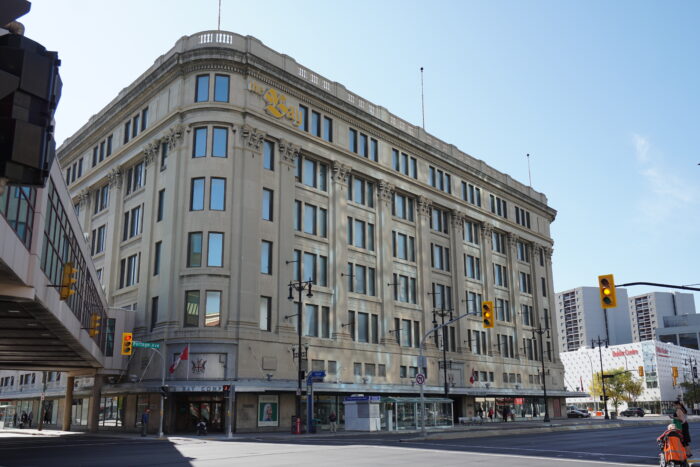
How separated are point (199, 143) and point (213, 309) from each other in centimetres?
1385

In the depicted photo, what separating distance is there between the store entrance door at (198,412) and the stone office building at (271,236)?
0.11 metres

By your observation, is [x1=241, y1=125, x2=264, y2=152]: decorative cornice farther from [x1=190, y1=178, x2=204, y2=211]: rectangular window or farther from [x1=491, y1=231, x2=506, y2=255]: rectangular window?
[x1=491, y1=231, x2=506, y2=255]: rectangular window

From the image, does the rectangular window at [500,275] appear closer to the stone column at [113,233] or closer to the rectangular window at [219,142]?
the rectangular window at [219,142]

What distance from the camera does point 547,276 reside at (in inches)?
3556

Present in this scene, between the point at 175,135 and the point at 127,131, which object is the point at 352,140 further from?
the point at 127,131

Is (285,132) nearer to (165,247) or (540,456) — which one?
(165,247)

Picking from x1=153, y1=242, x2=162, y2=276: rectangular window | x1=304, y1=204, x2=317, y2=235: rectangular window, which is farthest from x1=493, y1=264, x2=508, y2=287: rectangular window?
x1=153, y1=242, x2=162, y2=276: rectangular window

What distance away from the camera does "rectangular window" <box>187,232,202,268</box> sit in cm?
4975

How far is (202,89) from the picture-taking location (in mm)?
53125

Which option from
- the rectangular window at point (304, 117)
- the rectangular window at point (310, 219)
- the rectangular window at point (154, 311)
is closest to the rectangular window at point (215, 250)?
the rectangular window at point (154, 311)

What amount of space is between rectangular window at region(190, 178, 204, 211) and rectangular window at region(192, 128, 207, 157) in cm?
228

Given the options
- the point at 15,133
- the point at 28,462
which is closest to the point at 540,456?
the point at 28,462

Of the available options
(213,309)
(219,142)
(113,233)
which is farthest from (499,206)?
(113,233)

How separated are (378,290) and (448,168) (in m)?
20.5
